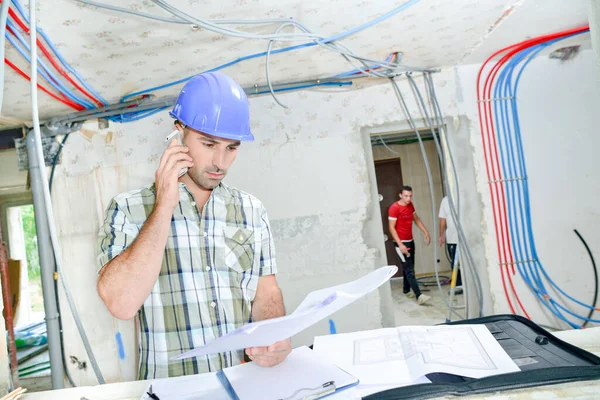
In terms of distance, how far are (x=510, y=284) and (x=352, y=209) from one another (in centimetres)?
135

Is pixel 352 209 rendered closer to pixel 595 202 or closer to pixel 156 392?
pixel 595 202

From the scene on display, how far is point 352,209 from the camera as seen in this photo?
317cm

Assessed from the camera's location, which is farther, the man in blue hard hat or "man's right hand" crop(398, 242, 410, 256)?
"man's right hand" crop(398, 242, 410, 256)

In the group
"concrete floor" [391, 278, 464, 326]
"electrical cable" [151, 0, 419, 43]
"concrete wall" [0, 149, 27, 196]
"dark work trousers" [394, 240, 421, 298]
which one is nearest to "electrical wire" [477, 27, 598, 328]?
"concrete floor" [391, 278, 464, 326]

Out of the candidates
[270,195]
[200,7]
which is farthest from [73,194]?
[200,7]

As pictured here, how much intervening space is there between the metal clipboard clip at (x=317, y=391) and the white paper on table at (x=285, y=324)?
0.09 meters

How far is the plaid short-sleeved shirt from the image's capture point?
3.76 feet

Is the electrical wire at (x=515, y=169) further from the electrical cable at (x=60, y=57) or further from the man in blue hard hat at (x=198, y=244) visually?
the electrical cable at (x=60, y=57)

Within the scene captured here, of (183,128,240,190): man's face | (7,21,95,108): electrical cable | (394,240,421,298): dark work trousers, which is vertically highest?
(7,21,95,108): electrical cable

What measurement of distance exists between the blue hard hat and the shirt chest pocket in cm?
31

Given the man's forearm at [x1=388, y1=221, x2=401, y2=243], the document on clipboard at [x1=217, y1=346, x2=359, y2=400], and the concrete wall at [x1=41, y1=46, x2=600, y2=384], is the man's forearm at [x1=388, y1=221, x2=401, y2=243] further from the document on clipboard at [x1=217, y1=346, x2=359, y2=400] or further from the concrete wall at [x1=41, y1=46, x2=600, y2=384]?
the document on clipboard at [x1=217, y1=346, x2=359, y2=400]

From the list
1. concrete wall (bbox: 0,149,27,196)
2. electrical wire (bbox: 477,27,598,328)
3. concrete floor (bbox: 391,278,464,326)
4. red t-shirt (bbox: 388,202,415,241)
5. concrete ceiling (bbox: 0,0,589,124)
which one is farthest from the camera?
red t-shirt (bbox: 388,202,415,241)

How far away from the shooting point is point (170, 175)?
105 centimetres

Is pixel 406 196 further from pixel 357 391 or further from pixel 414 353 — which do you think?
pixel 357 391
